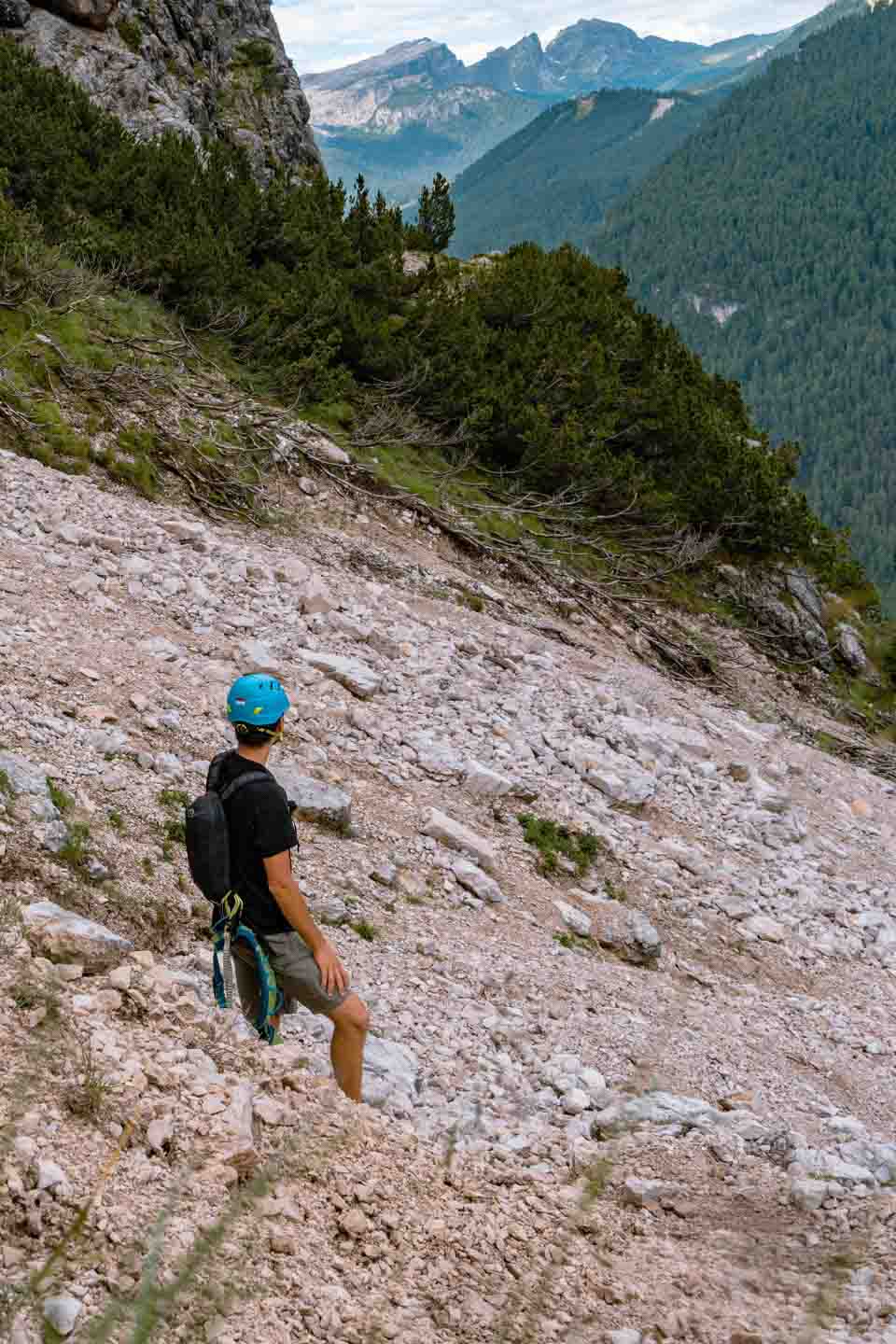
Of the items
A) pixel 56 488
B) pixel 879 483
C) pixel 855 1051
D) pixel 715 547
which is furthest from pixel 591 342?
pixel 879 483

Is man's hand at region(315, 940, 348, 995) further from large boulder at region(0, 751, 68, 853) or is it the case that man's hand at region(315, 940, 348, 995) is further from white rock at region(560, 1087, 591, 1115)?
large boulder at region(0, 751, 68, 853)

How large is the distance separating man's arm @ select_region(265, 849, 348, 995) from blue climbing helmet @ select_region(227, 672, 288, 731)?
571 millimetres

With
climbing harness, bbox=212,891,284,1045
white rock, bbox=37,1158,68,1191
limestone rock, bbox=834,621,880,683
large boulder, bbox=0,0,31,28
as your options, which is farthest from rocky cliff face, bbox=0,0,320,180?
white rock, bbox=37,1158,68,1191

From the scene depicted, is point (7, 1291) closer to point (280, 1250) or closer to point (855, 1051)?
point (280, 1250)

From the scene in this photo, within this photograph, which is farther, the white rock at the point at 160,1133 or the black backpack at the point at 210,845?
the black backpack at the point at 210,845

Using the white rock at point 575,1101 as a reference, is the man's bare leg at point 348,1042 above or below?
above

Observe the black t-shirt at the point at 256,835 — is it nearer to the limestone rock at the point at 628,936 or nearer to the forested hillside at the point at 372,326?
the limestone rock at the point at 628,936

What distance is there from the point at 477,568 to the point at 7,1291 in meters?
13.6

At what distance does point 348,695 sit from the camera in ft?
31.8

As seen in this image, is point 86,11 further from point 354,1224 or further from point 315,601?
point 354,1224

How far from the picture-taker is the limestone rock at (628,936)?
317 inches

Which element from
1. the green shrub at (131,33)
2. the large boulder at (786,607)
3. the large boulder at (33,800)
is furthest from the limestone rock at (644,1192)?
the green shrub at (131,33)

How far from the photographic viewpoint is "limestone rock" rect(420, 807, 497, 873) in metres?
8.18

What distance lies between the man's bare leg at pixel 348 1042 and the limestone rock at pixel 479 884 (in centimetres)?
298
